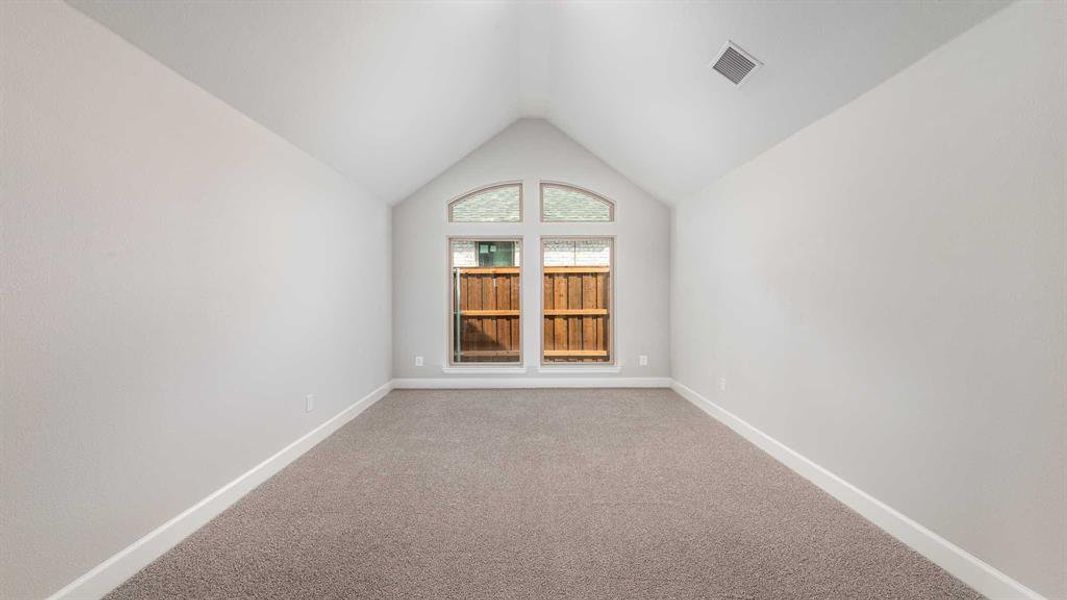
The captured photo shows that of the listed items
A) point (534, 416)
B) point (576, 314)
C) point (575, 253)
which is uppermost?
point (575, 253)

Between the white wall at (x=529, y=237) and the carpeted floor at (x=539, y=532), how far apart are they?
2021mm

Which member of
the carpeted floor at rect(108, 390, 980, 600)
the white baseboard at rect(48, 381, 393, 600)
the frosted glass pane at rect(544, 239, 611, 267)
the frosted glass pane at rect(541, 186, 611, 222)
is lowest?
the carpeted floor at rect(108, 390, 980, 600)

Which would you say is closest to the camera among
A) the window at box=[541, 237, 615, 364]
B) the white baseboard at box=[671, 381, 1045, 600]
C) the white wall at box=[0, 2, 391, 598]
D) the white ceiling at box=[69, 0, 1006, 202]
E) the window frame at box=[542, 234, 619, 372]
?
the white wall at box=[0, 2, 391, 598]

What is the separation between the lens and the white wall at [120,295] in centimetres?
143

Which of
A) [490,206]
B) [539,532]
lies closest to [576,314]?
[490,206]

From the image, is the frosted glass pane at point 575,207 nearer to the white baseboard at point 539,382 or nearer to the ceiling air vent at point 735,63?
the white baseboard at point 539,382

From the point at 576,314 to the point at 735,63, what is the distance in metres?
3.42

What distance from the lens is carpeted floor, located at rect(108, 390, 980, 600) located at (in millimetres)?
1650

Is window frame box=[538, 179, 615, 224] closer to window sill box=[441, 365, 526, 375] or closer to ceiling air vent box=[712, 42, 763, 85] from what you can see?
window sill box=[441, 365, 526, 375]

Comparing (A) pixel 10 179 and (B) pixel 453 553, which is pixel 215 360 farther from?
(B) pixel 453 553

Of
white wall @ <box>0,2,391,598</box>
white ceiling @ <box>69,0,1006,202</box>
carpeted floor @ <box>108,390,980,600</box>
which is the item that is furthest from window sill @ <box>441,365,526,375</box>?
white wall @ <box>0,2,391,598</box>

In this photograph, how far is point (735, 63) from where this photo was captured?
8.59 ft

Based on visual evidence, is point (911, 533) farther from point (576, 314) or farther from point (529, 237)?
point (529, 237)

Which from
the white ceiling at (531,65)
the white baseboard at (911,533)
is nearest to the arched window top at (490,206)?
the white ceiling at (531,65)
